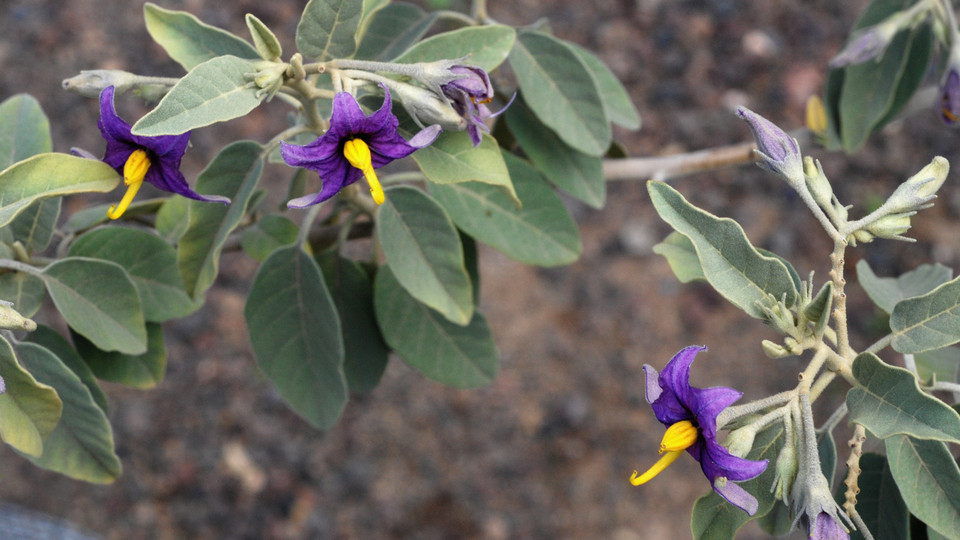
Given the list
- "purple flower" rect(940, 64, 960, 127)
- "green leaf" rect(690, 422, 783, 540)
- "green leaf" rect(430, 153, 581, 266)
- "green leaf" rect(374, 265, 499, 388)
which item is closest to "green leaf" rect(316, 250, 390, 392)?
"green leaf" rect(374, 265, 499, 388)

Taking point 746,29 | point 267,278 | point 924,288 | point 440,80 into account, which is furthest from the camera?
point 746,29

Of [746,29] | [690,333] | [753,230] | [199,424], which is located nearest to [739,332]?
[690,333]

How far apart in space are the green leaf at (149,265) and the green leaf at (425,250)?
1.17 ft

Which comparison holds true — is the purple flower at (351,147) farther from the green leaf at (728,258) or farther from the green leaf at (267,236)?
the green leaf at (267,236)

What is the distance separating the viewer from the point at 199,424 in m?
3.23

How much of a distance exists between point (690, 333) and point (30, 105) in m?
2.58

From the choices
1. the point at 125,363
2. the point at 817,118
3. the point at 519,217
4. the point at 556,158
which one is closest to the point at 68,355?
the point at 125,363

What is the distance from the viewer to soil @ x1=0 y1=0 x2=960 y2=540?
3121mm

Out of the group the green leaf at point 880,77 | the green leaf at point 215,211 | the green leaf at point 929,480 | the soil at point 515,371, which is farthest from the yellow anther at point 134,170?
the soil at point 515,371

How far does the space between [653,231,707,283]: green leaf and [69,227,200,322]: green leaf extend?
791 mm

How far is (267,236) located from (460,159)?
676mm

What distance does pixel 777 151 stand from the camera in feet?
3.50

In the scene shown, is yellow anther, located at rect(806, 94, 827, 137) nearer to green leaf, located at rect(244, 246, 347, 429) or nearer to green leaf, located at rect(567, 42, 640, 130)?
green leaf, located at rect(567, 42, 640, 130)

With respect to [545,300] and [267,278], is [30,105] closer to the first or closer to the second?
[267,278]
